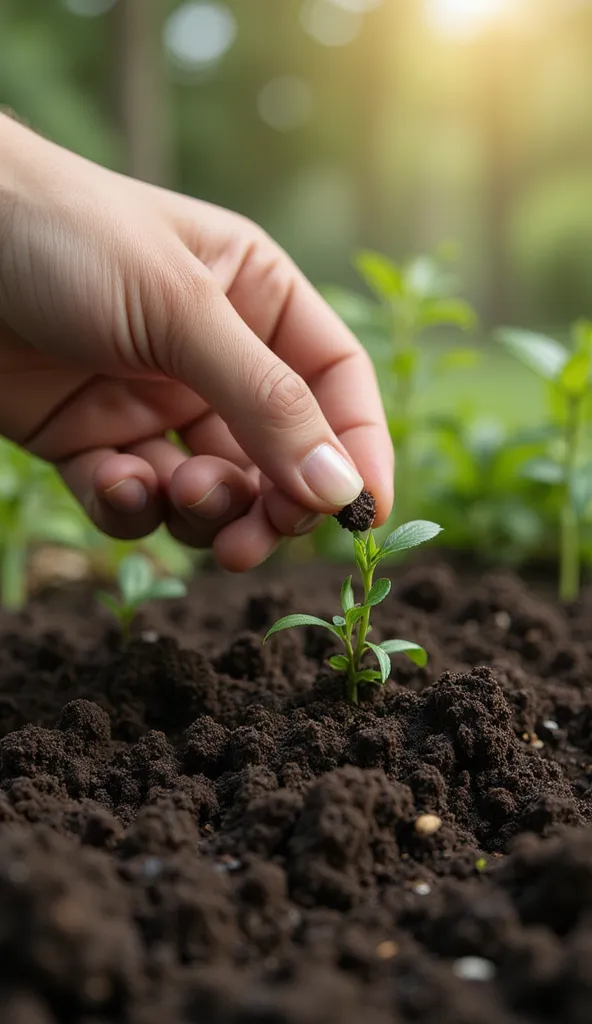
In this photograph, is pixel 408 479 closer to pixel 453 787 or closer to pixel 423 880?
pixel 453 787

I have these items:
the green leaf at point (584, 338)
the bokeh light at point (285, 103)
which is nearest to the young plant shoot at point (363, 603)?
the green leaf at point (584, 338)

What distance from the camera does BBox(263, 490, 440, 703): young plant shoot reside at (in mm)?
1547

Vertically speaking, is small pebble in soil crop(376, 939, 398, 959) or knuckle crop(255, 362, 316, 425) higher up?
knuckle crop(255, 362, 316, 425)

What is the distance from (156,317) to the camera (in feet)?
5.67

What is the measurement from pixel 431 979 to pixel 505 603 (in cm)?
143

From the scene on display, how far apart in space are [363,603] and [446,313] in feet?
5.30

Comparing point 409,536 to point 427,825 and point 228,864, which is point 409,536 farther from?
point 228,864

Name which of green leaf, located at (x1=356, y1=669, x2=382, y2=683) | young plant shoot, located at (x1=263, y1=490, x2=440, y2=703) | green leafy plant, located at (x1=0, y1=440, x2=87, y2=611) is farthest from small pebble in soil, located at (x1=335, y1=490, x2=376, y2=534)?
green leafy plant, located at (x1=0, y1=440, x2=87, y2=611)

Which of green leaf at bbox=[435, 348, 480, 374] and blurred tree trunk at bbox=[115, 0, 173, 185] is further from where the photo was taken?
blurred tree trunk at bbox=[115, 0, 173, 185]

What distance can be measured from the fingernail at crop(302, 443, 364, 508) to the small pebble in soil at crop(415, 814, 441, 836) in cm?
58

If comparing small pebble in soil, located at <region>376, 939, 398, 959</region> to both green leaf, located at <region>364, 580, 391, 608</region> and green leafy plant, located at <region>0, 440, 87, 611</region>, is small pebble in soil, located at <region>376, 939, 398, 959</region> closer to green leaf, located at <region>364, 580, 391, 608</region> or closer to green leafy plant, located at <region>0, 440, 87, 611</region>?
green leaf, located at <region>364, 580, 391, 608</region>

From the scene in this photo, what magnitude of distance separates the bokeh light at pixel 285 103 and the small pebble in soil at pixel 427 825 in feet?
64.6

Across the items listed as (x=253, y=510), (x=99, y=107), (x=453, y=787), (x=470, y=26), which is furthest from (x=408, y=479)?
(x=470, y=26)

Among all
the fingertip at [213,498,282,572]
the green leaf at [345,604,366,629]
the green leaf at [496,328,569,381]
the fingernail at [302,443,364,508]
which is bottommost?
the fingertip at [213,498,282,572]
